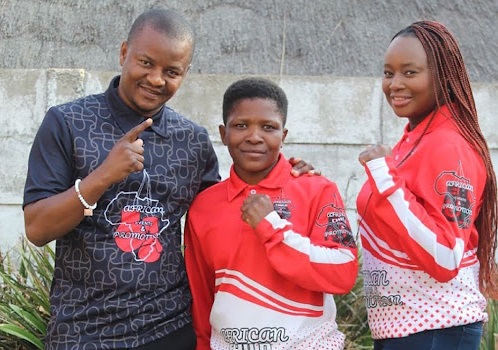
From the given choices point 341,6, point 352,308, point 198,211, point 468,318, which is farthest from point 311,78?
point 468,318

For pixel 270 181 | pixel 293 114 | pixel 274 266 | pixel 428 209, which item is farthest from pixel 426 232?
pixel 293 114

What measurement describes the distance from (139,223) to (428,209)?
1025 mm

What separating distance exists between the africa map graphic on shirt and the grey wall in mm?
3192

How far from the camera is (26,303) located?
398cm

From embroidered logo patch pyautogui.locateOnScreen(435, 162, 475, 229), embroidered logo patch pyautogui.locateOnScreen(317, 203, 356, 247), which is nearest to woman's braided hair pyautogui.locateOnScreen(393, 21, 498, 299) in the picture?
embroidered logo patch pyautogui.locateOnScreen(435, 162, 475, 229)

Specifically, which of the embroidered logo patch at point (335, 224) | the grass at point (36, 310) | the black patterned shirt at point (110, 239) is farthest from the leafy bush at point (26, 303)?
the embroidered logo patch at point (335, 224)

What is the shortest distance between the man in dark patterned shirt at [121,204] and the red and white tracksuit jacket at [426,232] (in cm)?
75

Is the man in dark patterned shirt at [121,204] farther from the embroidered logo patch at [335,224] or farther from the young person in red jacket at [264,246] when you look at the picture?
the embroidered logo patch at [335,224]

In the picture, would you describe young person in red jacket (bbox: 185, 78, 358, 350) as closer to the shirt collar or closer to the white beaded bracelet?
the shirt collar

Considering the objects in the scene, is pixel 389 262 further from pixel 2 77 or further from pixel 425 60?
pixel 2 77

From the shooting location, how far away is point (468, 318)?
2758mm

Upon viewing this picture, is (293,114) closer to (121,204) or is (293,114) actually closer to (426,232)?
(121,204)

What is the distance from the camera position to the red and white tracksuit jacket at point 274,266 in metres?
2.81

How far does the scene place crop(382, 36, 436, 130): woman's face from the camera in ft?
9.45
